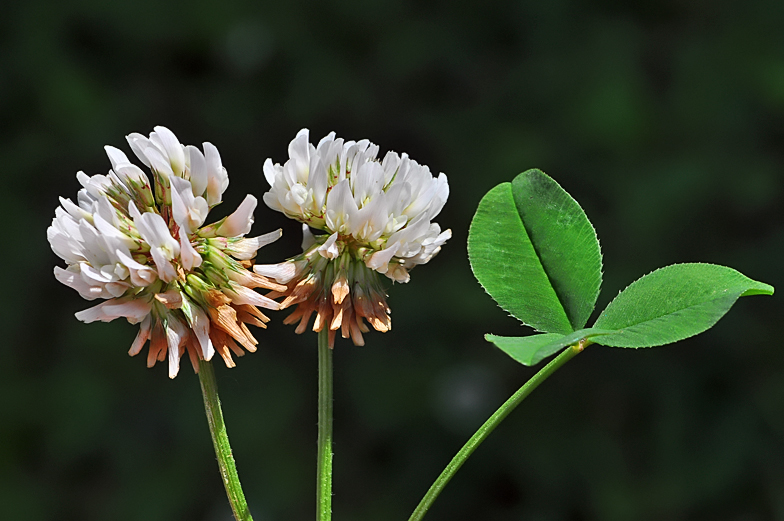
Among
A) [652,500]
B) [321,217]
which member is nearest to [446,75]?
[652,500]

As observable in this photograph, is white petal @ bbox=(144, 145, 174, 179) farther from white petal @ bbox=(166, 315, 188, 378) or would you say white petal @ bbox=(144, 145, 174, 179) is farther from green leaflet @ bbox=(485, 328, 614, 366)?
green leaflet @ bbox=(485, 328, 614, 366)

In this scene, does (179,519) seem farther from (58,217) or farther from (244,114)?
(58,217)

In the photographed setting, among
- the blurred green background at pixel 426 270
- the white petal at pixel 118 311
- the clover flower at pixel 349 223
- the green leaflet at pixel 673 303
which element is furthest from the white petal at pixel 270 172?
the blurred green background at pixel 426 270

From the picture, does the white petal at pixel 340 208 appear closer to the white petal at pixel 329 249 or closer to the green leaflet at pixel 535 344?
the white petal at pixel 329 249

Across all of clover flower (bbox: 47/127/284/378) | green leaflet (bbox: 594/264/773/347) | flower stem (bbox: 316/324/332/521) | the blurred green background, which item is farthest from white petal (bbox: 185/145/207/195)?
the blurred green background

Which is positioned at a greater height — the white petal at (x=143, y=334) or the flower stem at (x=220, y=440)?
the white petal at (x=143, y=334)
